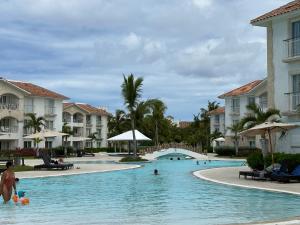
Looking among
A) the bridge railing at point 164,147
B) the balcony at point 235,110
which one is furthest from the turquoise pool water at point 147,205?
the balcony at point 235,110

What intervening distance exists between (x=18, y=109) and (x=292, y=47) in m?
49.8

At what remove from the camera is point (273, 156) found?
24.0 meters

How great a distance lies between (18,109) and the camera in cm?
6869

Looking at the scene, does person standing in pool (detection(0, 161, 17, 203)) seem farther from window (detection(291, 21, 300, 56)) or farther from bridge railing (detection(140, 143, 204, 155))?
bridge railing (detection(140, 143, 204, 155))

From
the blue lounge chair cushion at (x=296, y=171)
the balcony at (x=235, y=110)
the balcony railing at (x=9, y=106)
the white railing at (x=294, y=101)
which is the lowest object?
the blue lounge chair cushion at (x=296, y=171)

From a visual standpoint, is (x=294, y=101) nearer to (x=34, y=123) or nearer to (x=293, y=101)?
A: (x=293, y=101)

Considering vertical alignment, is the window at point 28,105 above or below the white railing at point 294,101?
above

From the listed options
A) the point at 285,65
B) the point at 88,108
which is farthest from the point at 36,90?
the point at 285,65

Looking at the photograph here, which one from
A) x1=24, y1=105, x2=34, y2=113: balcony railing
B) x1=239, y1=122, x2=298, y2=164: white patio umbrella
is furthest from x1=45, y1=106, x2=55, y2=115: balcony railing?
x1=239, y1=122, x2=298, y2=164: white patio umbrella

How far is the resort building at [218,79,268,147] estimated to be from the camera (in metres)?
67.4

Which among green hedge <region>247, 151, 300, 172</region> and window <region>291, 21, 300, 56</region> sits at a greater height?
window <region>291, 21, 300, 56</region>

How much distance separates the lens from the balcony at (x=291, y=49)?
25.8 m

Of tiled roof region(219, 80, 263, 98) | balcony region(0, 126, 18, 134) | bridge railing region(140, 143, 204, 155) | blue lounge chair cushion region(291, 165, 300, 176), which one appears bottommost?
bridge railing region(140, 143, 204, 155)

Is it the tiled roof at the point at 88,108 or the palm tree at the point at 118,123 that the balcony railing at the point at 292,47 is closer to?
the palm tree at the point at 118,123
